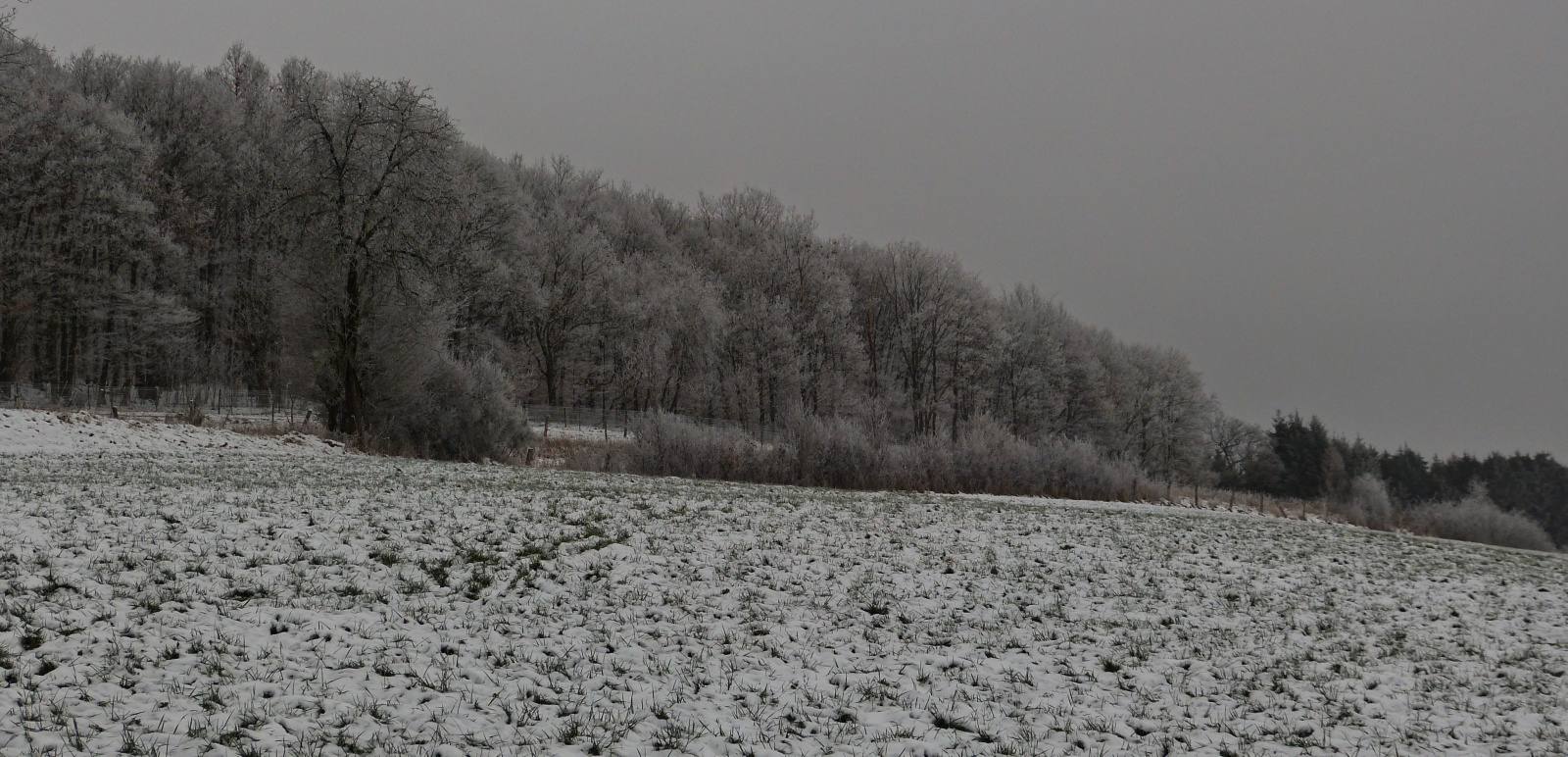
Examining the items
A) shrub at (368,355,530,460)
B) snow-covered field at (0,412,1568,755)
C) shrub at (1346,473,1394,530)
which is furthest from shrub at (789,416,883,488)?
shrub at (1346,473,1394,530)

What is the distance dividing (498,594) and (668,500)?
612cm

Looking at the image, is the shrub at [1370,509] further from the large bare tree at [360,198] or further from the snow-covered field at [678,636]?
the large bare tree at [360,198]

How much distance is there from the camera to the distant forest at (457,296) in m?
27.5

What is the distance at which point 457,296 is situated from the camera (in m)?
33.8

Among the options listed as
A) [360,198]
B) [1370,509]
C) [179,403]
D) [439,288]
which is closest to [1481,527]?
[1370,509]

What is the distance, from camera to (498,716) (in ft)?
17.9

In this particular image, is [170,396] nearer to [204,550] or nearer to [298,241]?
[298,241]

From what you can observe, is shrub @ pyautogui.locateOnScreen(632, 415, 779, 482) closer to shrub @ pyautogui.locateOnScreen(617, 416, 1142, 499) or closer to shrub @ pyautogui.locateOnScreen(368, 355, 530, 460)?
shrub @ pyautogui.locateOnScreen(617, 416, 1142, 499)

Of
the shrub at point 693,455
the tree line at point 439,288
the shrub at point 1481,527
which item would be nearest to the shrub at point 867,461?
the shrub at point 693,455

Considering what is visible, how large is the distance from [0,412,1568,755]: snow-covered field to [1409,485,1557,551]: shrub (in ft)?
102

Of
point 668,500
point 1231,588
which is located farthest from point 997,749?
point 668,500

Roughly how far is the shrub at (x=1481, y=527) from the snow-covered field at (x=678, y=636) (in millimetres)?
30993

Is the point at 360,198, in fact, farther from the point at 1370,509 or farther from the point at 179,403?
the point at 1370,509

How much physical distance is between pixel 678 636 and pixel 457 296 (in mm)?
29965
